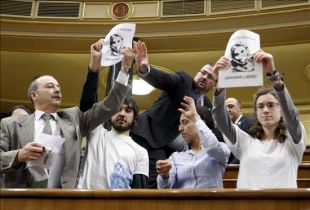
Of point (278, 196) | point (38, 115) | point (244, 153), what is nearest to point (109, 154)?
point (38, 115)

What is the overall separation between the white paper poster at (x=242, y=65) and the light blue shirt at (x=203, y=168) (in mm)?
249

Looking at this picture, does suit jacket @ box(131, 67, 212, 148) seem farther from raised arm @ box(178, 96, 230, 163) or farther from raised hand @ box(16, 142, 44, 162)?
raised hand @ box(16, 142, 44, 162)

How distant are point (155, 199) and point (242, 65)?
2.01ft

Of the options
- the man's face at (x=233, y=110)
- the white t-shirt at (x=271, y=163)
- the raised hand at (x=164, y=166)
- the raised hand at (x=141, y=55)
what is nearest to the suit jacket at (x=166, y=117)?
the raised hand at (x=141, y=55)

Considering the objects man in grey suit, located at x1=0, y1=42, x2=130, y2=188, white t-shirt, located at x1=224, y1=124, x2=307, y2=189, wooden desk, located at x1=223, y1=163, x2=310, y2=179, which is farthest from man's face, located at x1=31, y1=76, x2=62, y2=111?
wooden desk, located at x1=223, y1=163, x2=310, y2=179

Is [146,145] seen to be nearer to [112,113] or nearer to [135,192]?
[112,113]

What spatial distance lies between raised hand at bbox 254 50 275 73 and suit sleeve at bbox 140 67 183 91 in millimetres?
606

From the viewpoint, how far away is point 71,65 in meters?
6.46

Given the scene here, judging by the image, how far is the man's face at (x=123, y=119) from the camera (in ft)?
6.63

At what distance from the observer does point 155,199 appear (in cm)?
132

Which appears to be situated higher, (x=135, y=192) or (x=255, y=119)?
(x=255, y=119)

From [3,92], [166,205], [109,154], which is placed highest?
[3,92]

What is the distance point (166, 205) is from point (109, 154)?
63 centimetres

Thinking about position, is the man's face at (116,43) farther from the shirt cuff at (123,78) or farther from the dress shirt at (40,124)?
the dress shirt at (40,124)
